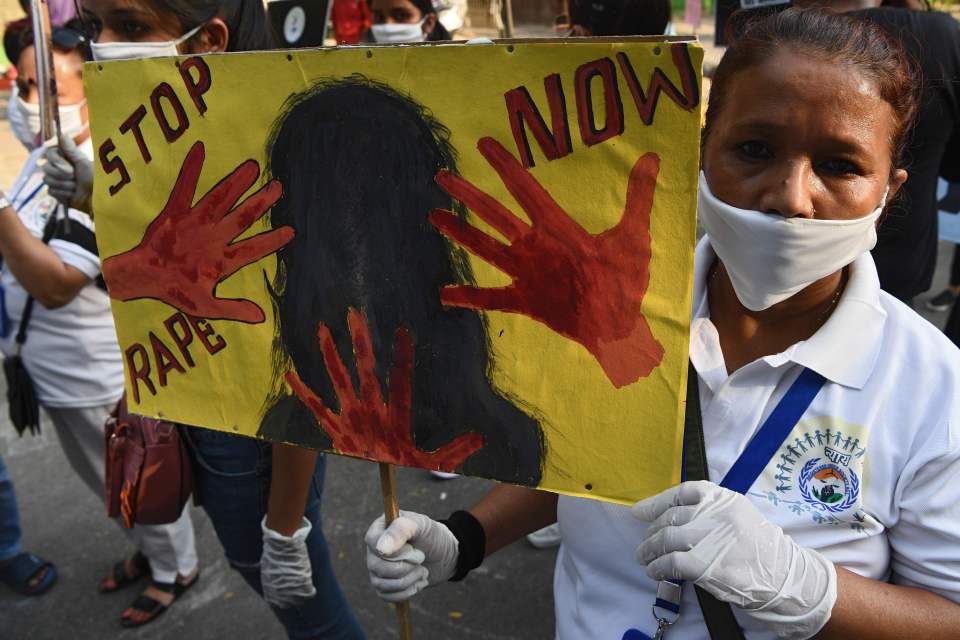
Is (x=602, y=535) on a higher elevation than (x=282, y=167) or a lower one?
lower

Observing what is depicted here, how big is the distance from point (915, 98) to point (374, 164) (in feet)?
2.74

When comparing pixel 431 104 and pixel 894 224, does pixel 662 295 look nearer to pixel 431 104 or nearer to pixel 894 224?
pixel 431 104

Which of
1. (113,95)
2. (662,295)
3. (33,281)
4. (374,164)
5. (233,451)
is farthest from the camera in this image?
(33,281)

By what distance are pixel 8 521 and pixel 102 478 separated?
20.2 inches

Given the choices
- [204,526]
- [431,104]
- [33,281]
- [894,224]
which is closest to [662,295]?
[431,104]

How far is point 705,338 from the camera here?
122cm

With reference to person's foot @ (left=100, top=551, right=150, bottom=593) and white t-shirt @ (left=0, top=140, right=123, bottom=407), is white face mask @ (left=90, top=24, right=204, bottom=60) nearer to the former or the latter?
white t-shirt @ (left=0, top=140, right=123, bottom=407)

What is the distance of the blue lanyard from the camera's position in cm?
108

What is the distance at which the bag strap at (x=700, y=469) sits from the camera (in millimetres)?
1078

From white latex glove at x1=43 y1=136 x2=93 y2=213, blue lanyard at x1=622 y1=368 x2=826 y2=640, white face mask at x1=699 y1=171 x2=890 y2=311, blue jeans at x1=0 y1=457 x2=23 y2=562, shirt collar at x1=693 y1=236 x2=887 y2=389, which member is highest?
white latex glove at x1=43 y1=136 x2=93 y2=213

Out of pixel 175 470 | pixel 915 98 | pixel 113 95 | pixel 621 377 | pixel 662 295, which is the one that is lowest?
pixel 175 470

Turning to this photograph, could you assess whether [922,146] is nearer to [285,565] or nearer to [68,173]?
[285,565]

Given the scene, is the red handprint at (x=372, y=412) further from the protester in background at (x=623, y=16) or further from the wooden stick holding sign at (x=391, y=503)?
the protester in background at (x=623, y=16)

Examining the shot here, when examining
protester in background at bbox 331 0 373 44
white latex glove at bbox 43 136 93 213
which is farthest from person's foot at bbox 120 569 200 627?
protester in background at bbox 331 0 373 44
